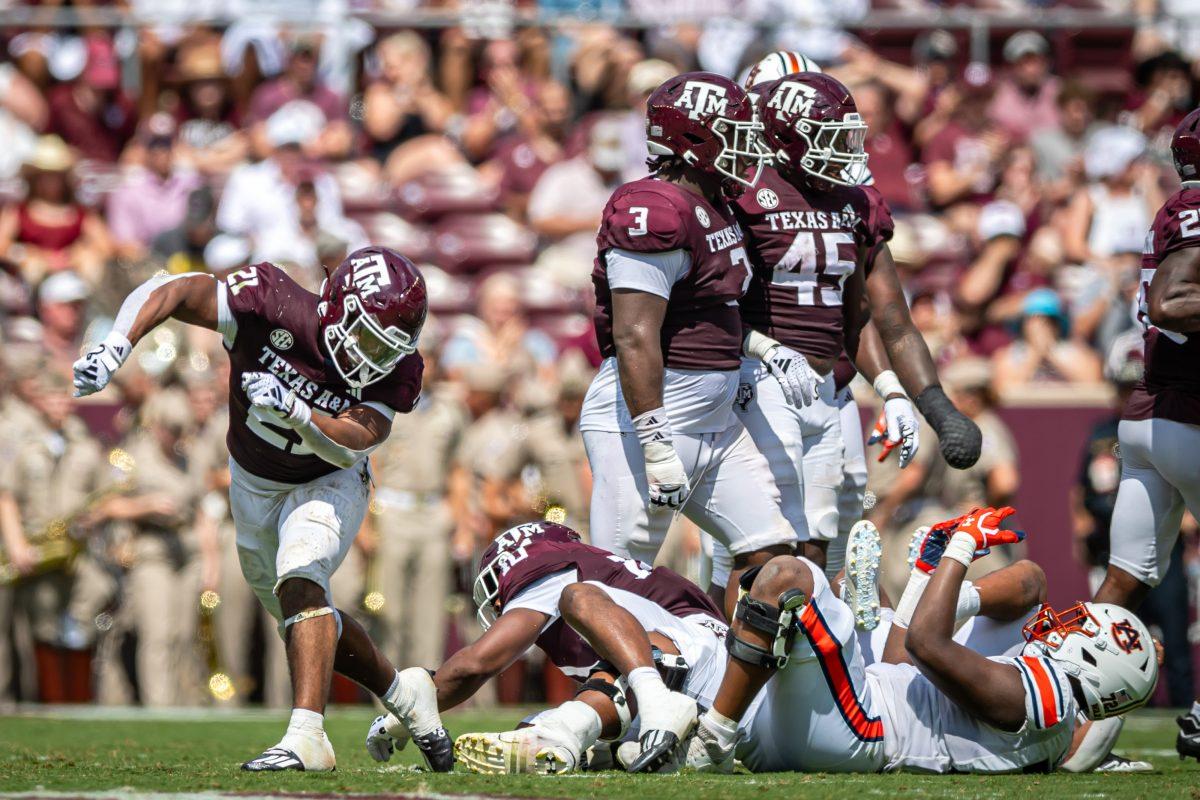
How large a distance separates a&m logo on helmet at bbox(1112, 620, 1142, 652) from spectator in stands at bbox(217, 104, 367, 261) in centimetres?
736

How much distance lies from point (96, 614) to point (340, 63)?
508cm

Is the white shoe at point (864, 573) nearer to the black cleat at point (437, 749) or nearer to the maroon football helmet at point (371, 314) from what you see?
the black cleat at point (437, 749)

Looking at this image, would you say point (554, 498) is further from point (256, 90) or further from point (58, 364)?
point (256, 90)

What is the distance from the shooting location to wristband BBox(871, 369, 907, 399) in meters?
6.67

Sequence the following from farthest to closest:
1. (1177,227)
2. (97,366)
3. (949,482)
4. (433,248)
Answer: (433,248) → (949,482) → (1177,227) → (97,366)

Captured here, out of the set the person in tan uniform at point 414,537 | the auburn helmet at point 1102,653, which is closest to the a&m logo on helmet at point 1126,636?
the auburn helmet at point 1102,653

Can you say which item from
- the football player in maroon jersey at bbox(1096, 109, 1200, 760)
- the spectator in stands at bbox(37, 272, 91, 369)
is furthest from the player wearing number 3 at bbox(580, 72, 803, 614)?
the spectator in stands at bbox(37, 272, 91, 369)

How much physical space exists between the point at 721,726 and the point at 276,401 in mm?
1675

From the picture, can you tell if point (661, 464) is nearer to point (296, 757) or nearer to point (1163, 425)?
point (296, 757)

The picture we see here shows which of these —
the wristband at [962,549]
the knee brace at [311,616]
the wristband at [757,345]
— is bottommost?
the knee brace at [311,616]

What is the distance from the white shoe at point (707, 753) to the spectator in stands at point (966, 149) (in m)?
8.18

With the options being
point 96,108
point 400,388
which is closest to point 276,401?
point 400,388

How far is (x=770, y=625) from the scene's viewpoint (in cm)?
507

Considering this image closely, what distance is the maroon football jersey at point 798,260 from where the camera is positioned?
6586 millimetres
